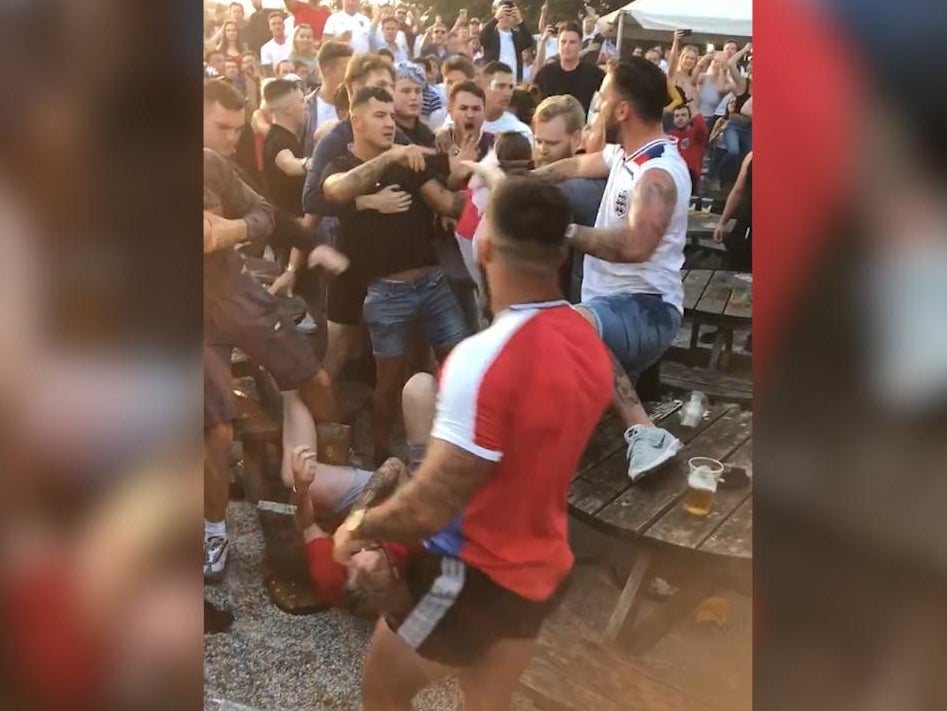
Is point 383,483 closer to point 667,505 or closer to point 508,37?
point 667,505

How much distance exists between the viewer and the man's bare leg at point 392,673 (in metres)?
1.86

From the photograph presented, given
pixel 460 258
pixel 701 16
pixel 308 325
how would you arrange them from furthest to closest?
1. pixel 308 325
2. pixel 460 258
3. pixel 701 16

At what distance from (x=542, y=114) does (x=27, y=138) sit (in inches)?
47.9

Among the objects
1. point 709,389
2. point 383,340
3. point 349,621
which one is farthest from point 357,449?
point 709,389

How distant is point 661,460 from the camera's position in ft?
5.85

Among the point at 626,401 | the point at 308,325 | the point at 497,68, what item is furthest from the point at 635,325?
the point at 308,325

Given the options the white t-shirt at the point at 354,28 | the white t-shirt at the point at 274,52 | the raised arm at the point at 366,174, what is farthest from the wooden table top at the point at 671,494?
the white t-shirt at the point at 274,52

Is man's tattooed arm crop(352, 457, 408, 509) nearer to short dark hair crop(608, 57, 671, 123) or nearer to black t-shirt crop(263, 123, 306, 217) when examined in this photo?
black t-shirt crop(263, 123, 306, 217)

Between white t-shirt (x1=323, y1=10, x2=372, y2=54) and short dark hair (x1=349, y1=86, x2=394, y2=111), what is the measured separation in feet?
0.26

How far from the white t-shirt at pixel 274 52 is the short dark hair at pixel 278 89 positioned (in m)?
0.04

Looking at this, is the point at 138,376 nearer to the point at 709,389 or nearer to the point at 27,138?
the point at 27,138

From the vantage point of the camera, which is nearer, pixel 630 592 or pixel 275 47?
pixel 630 592

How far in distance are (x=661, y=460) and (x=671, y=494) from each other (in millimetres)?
70

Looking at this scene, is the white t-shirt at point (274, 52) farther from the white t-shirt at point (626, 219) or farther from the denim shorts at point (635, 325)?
the denim shorts at point (635, 325)
